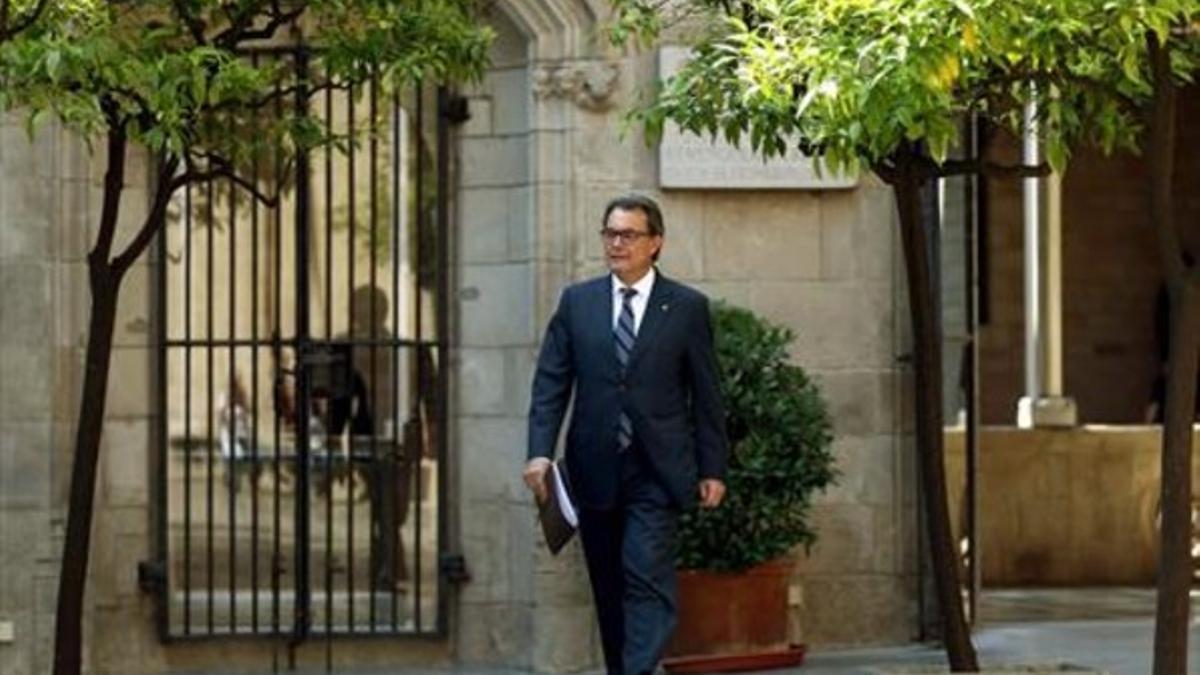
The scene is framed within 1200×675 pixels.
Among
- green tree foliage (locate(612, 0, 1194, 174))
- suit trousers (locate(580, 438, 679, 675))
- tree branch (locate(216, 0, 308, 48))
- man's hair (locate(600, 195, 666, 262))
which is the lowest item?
suit trousers (locate(580, 438, 679, 675))

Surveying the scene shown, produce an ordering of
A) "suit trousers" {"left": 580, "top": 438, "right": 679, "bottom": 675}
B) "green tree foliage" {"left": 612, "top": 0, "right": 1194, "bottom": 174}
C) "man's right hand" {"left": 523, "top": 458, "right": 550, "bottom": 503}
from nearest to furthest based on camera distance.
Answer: "green tree foliage" {"left": 612, "top": 0, "right": 1194, "bottom": 174}, "suit trousers" {"left": 580, "top": 438, "right": 679, "bottom": 675}, "man's right hand" {"left": 523, "top": 458, "right": 550, "bottom": 503}

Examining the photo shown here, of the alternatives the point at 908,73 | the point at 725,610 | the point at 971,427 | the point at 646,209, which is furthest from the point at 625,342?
the point at 971,427

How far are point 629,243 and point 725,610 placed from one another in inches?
135

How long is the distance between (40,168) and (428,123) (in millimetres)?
1969

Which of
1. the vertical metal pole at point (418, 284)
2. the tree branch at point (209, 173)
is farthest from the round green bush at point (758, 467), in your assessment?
the tree branch at point (209, 173)

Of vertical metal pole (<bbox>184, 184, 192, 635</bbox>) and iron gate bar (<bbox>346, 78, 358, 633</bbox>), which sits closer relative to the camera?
vertical metal pole (<bbox>184, 184, 192, 635</bbox>)

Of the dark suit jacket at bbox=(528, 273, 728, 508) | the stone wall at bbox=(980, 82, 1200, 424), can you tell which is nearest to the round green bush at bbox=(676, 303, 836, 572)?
the dark suit jacket at bbox=(528, 273, 728, 508)

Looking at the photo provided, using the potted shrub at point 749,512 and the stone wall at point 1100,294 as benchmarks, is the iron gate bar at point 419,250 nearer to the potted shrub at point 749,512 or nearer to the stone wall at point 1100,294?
the potted shrub at point 749,512

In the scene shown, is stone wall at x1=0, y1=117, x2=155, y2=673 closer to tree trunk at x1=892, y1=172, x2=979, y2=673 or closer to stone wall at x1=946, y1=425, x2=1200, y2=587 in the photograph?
tree trunk at x1=892, y1=172, x2=979, y2=673

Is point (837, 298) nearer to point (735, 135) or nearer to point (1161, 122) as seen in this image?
point (735, 135)

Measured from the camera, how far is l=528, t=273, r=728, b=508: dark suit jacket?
11188 mm

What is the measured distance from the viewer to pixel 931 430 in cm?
1117

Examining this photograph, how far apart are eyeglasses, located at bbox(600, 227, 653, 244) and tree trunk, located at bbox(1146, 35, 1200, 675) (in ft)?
6.52

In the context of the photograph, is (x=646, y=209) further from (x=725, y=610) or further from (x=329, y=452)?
(x=329, y=452)
